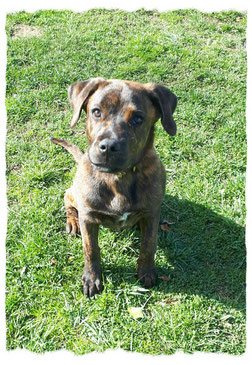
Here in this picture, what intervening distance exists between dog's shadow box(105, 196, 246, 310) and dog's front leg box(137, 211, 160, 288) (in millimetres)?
122

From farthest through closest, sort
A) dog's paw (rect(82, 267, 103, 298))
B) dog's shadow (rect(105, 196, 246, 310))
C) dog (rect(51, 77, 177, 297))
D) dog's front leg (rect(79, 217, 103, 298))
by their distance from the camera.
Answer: dog's shadow (rect(105, 196, 246, 310)) → dog's paw (rect(82, 267, 103, 298)) → dog's front leg (rect(79, 217, 103, 298)) → dog (rect(51, 77, 177, 297))

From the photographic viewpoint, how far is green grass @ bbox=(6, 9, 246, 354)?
12.8 feet

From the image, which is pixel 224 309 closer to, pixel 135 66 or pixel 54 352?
pixel 54 352

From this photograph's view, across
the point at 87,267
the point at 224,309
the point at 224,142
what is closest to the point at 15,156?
the point at 87,267

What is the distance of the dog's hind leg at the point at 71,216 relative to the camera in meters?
4.62

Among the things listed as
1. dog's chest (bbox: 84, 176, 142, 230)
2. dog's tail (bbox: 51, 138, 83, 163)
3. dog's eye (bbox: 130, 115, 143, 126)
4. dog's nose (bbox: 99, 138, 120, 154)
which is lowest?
dog's tail (bbox: 51, 138, 83, 163)

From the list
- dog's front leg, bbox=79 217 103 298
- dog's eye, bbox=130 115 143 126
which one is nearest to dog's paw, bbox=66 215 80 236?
dog's front leg, bbox=79 217 103 298

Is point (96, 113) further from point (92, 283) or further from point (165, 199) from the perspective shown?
point (165, 199)

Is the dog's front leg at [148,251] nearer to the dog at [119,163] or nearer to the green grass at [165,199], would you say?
the dog at [119,163]

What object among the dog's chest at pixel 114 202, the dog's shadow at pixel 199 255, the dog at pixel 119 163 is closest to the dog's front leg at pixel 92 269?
the dog at pixel 119 163

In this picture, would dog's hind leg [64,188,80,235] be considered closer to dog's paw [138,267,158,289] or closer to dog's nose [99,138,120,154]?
dog's paw [138,267,158,289]

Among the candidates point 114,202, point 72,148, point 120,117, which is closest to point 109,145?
point 120,117

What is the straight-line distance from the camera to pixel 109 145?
3.17m

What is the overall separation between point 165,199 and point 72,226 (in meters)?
1.28
